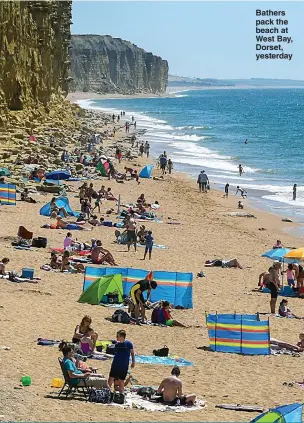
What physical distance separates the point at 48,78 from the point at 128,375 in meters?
42.1

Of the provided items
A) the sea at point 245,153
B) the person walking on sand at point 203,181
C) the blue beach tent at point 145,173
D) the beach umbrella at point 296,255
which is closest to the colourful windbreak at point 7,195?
the sea at point 245,153

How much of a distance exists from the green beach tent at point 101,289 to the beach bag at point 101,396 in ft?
19.2

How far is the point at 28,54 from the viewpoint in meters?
44.9

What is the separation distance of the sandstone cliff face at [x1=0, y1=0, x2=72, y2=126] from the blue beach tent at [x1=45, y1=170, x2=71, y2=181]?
5.09 meters

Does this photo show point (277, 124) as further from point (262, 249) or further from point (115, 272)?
point (115, 272)

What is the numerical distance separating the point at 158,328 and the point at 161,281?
1615 millimetres

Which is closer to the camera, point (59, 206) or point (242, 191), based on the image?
point (59, 206)

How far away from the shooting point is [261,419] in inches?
347

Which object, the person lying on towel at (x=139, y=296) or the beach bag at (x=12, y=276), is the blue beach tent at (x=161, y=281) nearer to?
the person lying on towel at (x=139, y=296)

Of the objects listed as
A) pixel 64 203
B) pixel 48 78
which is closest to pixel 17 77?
pixel 48 78

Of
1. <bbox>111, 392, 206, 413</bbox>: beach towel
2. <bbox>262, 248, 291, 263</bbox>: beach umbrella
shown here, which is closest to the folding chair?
<bbox>262, 248, 291, 263</bbox>: beach umbrella

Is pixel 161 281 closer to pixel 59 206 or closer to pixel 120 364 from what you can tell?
pixel 120 364

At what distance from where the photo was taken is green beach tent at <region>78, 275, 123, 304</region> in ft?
54.3

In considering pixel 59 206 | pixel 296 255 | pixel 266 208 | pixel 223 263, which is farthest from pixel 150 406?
pixel 266 208
